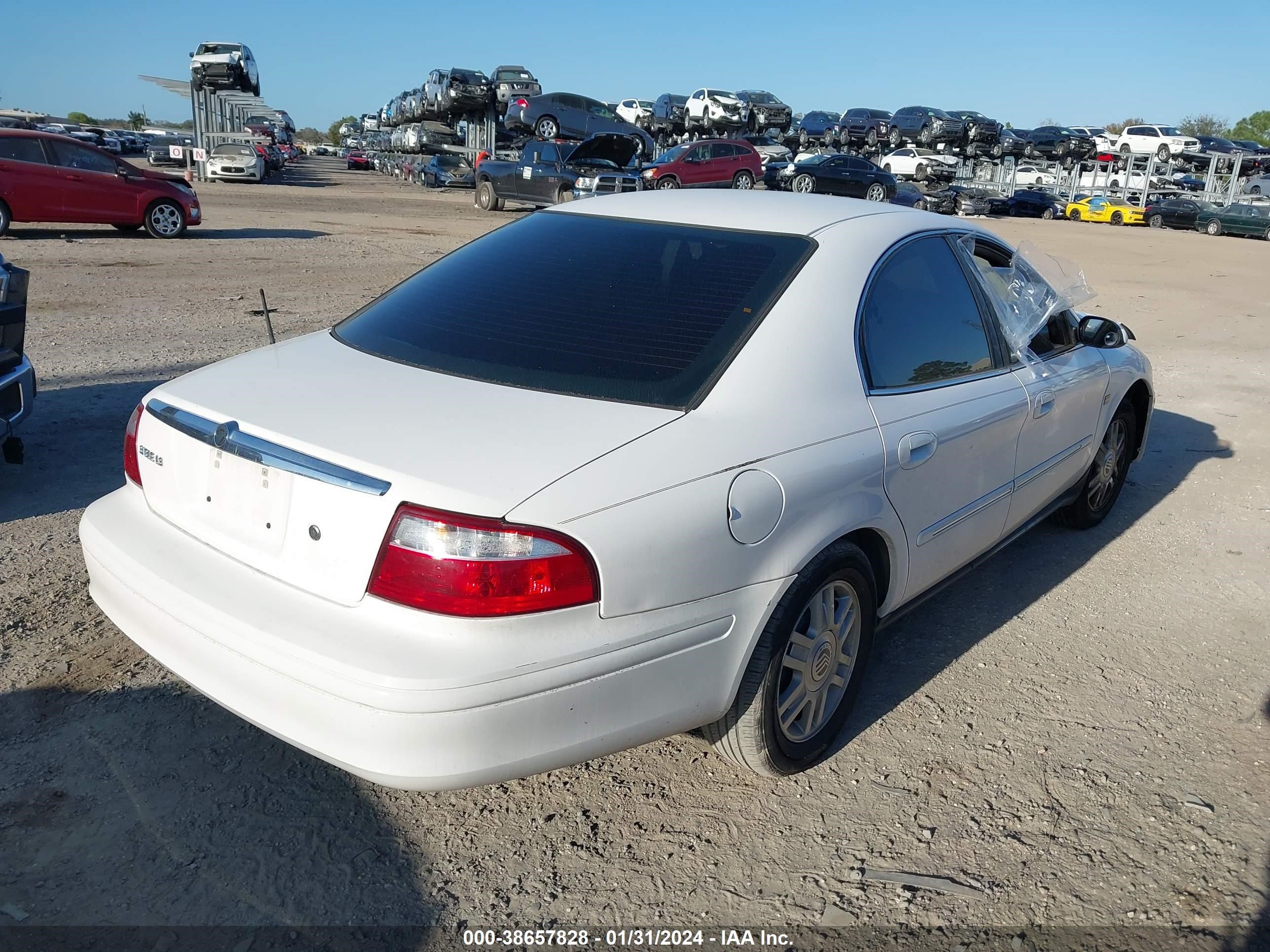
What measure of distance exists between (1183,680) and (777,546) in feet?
6.86

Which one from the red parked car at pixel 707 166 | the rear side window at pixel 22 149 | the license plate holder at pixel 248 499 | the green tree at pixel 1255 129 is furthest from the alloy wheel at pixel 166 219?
the green tree at pixel 1255 129

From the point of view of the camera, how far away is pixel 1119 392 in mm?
4816

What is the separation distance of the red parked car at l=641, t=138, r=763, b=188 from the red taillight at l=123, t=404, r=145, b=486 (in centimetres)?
2372

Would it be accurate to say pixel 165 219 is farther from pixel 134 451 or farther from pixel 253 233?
pixel 134 451

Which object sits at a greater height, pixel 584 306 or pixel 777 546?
pixel 584 306

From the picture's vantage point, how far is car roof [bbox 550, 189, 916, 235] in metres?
3.29

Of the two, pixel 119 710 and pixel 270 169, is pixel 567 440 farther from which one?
pixel 270 169

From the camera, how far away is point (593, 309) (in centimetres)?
297

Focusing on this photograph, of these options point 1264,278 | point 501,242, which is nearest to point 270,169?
point 1264,278

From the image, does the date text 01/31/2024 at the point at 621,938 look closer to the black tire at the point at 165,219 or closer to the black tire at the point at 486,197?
the black tire at the point at 165,219

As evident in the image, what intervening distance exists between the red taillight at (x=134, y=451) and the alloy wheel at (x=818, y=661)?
6.17 feet

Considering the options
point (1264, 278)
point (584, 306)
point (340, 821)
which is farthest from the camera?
point (1264, 278)

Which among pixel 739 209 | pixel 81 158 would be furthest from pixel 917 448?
pixel 81 158

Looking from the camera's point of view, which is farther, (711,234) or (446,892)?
(711,234)
